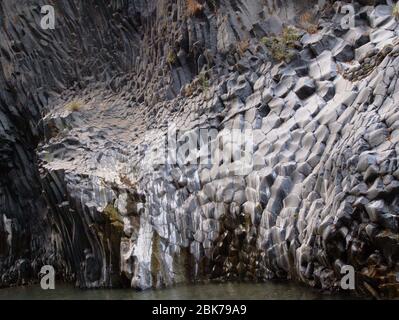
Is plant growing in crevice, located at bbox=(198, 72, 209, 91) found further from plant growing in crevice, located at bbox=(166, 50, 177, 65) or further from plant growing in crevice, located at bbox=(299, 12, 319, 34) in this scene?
plant growing in crevice, located at bbox=(299, 12, 319, 34)

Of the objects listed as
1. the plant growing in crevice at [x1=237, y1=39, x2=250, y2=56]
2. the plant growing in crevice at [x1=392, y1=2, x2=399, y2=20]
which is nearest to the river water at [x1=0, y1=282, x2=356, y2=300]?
the plant growing in crevice at [x1=392, y1=2, x2=399, y2=20]

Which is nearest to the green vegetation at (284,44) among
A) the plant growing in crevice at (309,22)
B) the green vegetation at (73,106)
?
the plant growing in crevice at (309,22)

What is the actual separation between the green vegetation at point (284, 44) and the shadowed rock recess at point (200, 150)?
0.05 m

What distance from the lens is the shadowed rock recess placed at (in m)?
8.16

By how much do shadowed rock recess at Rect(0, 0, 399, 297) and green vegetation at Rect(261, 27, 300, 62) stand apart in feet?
0.15

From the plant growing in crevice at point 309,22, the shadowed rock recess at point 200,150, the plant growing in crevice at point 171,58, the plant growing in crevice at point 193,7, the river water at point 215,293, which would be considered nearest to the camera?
the river water at point 215,293

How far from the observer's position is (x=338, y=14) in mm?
11625

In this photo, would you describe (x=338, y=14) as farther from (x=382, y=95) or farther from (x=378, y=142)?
(x=378, y=142)

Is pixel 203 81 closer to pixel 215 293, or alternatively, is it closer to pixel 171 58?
pixel 171 58

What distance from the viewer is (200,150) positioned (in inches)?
469

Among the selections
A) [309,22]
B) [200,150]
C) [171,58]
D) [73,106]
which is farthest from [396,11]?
[73,106]

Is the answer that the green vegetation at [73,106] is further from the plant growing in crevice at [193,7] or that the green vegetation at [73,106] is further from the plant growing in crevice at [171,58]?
the plant growing in crevice at [193,7]

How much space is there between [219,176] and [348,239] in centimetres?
399

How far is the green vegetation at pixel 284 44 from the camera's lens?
11820 mm
